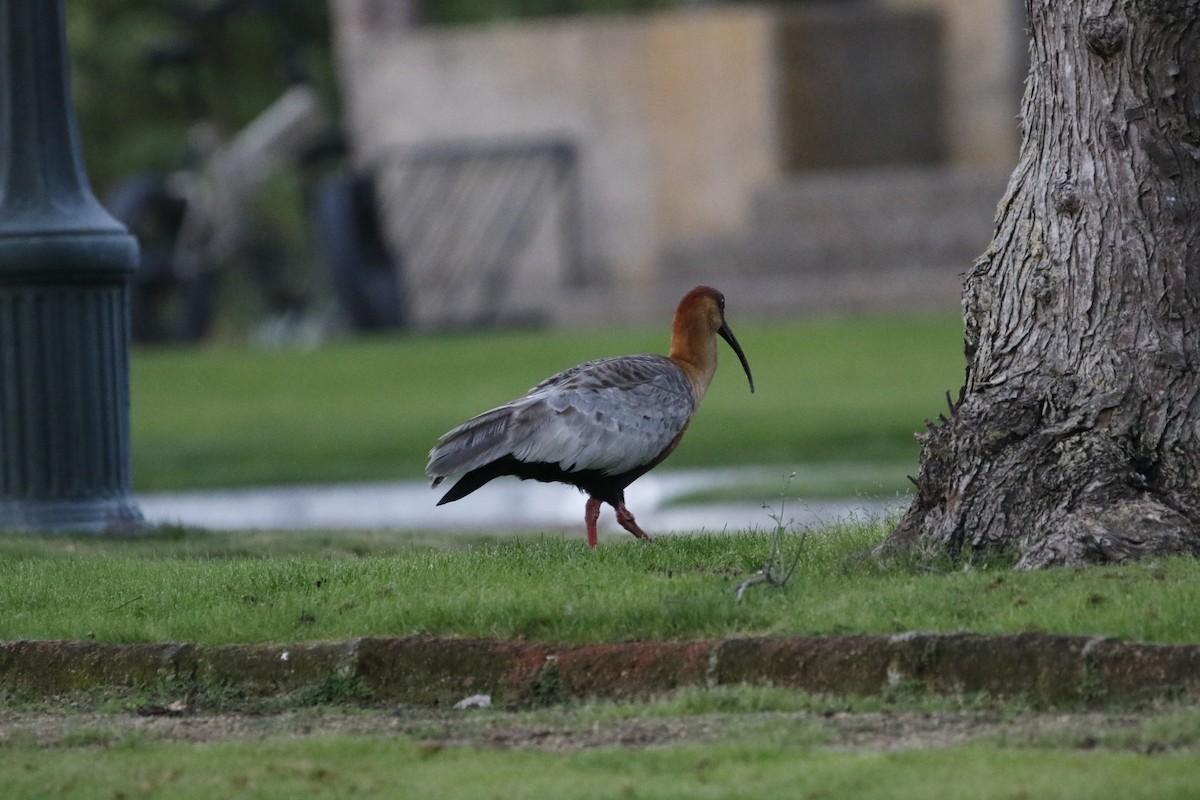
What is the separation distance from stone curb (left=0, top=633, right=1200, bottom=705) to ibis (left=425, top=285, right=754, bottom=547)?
A: 1.32 metres

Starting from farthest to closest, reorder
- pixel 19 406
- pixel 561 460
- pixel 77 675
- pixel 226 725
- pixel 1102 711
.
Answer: pixel 19 406
pixel 561 460
pixel 77 675
pixel 226 725
pixel 1102 711

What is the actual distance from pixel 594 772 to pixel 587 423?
9.86 feet

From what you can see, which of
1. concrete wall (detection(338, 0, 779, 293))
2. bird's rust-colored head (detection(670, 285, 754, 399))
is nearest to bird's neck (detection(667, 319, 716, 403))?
bird's rust-colored head (detection(670, 285, 754, 399))

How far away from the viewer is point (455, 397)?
21578mm

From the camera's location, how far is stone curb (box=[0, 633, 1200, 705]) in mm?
6203

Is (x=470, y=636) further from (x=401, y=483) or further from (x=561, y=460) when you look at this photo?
(x=401, y=483)

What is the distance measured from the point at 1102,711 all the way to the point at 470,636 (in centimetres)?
207

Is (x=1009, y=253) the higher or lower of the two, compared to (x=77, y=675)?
higher

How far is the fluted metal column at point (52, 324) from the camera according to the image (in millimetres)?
10656

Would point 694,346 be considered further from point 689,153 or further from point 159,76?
point 159,76

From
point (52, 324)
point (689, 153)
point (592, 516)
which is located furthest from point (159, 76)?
point (592, 516)

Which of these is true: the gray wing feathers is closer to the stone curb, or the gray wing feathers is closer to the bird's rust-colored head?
the bird's rust-colored head

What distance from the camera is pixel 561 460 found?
8445mm

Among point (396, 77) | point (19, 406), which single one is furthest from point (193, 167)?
point (19, 406)
